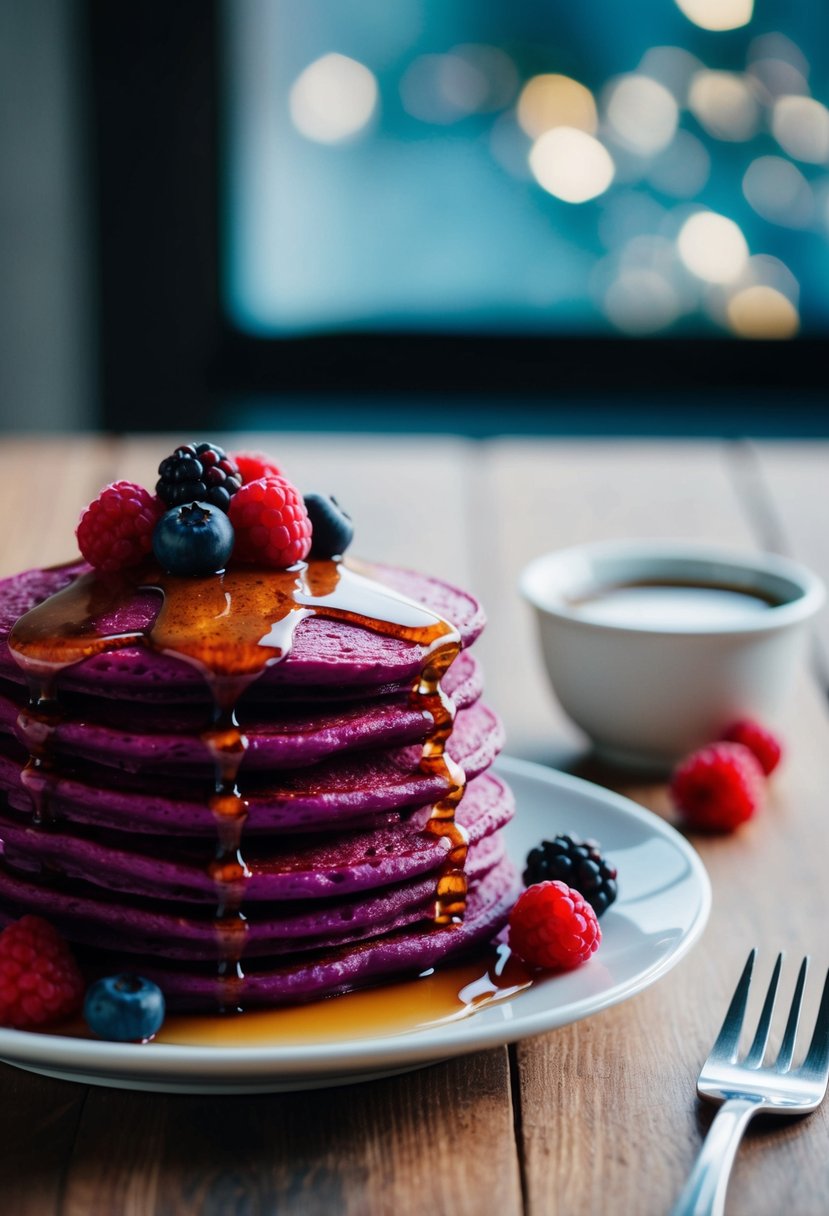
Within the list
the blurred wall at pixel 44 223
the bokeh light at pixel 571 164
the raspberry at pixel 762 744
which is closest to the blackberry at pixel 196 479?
the raspberry at pixel 762 744

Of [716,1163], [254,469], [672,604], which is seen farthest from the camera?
[672,604]

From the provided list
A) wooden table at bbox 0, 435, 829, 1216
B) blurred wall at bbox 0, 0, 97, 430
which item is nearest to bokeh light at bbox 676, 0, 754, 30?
blurred wall at bbox 0, 0, 97, 430

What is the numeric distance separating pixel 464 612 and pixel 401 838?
0.22m

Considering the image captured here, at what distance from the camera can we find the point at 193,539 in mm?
1086

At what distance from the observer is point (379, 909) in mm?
1068

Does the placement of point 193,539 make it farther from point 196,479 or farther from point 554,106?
point 554,106

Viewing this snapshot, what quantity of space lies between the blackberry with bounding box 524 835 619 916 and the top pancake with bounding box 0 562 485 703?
20 cm

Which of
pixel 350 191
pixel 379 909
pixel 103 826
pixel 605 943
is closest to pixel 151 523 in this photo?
pixel 103 826

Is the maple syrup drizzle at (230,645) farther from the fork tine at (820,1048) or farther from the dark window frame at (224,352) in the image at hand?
the dark window frame at (224,352)

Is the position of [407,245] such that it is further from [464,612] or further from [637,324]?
[464,612]

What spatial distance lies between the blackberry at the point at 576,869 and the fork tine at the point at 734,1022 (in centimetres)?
13

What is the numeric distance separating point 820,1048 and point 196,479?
64 centimetres

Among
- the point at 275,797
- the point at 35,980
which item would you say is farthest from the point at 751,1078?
the point at 35,980

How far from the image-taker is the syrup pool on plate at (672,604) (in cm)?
172
